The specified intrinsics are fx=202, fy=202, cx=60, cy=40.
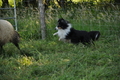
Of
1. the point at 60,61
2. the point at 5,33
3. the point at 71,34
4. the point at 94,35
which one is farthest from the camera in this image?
the point at 71,34

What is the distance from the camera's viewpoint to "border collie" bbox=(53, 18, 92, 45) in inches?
227

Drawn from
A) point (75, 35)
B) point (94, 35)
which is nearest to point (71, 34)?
point (75, 35)

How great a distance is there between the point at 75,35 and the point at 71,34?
154 millimetres

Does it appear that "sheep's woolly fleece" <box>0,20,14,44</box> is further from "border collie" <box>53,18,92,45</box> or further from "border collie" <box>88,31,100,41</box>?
"border collie" <box>88,31,100,41</box>

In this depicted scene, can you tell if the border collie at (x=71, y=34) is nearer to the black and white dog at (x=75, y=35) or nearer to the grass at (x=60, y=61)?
the black and white dog at (x=75, y=35)

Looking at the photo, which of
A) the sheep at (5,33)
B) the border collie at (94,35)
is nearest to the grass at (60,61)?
the border collie at (94,35)

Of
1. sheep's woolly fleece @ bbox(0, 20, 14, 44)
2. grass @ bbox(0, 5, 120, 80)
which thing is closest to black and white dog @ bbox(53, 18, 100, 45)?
grass @ bbox(0, 5, 120, 80)

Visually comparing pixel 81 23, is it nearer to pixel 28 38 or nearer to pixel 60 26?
pixel 60 26

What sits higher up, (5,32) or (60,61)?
(5,32)

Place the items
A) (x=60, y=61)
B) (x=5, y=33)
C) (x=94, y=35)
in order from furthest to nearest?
(x=94, y=35) → (x=5, y=33) → (x=60, y=61)

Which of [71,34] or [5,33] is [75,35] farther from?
[5,33]

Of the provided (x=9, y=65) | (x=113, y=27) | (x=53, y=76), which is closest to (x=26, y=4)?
(x=113, y=27)

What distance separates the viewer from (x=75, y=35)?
5895mm

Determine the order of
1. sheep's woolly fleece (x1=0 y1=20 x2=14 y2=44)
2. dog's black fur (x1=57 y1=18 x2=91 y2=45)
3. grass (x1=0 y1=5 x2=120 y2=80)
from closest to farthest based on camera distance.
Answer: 1. grass (x1=0 y1=5 x2=120 y2=80)
2. sheep's woolly fleece (x1=0 y1=20 x2=14 y2=44)
3. dog's black fur (x1=57 y1=18 x2=91 y2=45)
